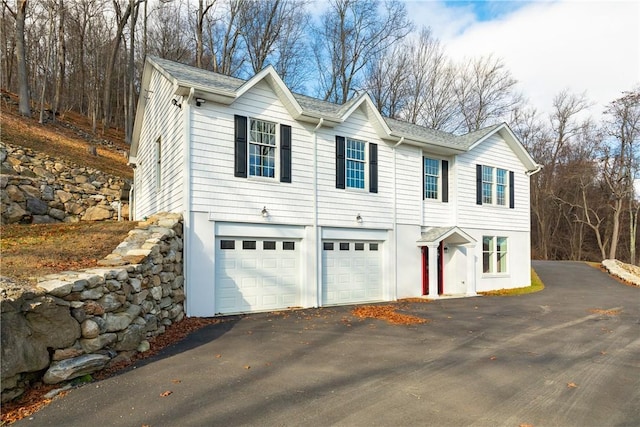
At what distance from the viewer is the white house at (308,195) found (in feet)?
32.7

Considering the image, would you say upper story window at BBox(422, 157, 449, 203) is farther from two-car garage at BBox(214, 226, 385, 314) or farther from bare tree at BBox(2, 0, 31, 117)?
bare tree at BBox(2, 0, 31, 117)

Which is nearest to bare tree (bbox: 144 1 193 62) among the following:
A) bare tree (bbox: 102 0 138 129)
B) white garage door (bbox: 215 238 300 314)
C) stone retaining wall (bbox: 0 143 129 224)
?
bare tree (bbox: 102 0 138 129)

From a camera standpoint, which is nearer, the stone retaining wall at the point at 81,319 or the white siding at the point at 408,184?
the stone retaining wall at the point at 81,319

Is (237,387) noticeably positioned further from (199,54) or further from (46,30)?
(46,30)

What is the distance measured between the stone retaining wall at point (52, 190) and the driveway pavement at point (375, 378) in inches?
421

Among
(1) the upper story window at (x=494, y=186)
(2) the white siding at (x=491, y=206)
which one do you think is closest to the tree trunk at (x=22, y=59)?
(2) the white siding at (x=491, y=206)

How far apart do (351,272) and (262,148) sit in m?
4.91

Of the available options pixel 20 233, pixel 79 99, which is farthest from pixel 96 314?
pixel 79 99

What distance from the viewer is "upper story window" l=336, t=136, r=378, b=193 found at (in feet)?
40.8

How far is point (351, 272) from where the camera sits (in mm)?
12648

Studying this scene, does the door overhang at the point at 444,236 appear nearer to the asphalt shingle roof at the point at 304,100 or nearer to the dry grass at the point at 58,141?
the asphalt shingle roof at the point at 304,100

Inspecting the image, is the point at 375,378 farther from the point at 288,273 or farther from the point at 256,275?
the point at 288,273

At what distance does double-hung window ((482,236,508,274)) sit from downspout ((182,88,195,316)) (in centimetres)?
1234

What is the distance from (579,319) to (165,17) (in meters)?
35.0
